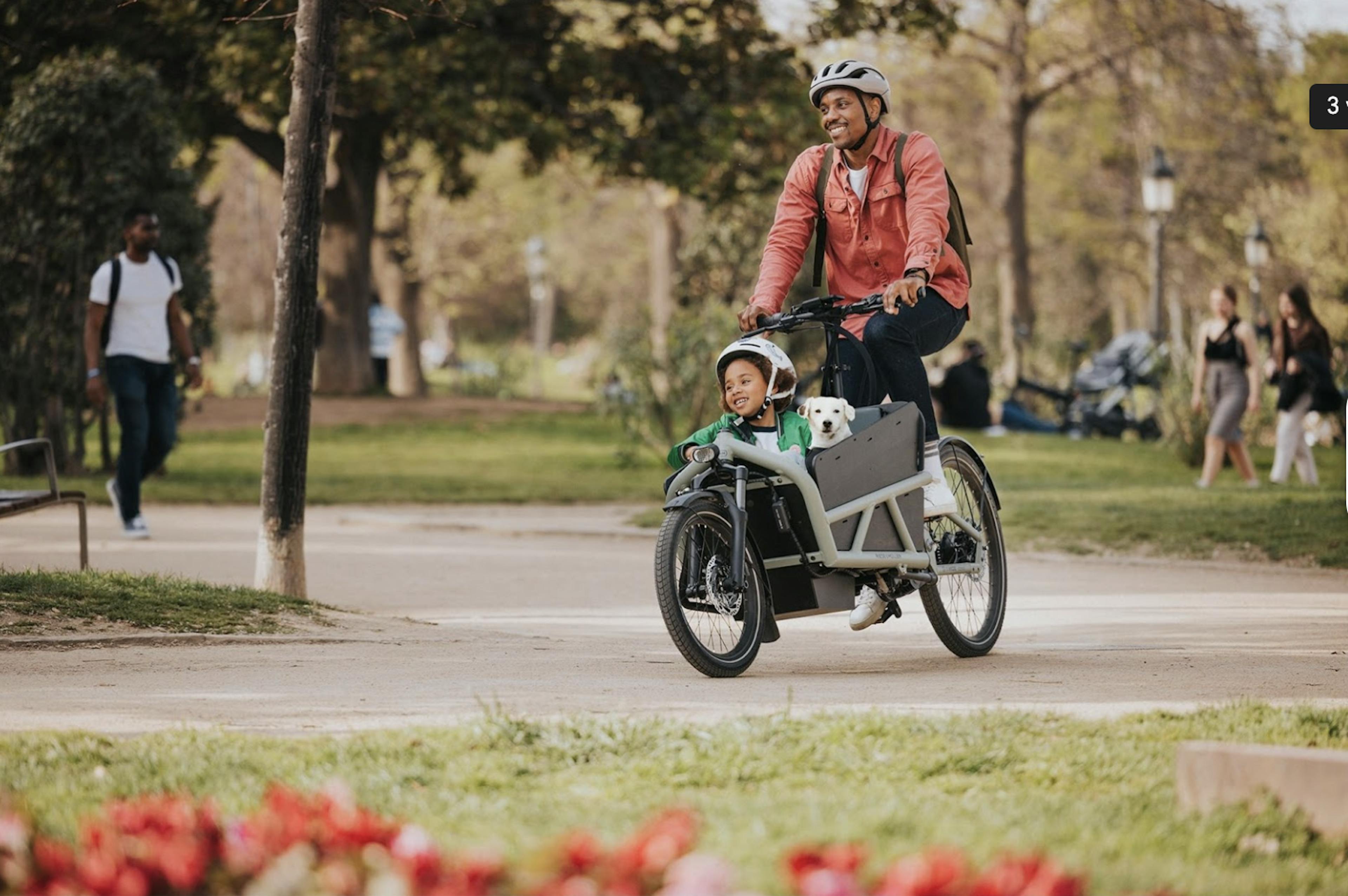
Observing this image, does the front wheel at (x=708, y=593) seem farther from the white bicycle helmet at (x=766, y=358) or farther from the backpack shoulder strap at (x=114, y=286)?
the backpack shoulder strap at (x=114, y=286)

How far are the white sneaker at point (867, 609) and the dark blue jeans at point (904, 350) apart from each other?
0.68m

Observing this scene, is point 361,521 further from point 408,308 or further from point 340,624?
point 408,308

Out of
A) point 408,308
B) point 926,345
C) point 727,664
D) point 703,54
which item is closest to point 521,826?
point 727,664

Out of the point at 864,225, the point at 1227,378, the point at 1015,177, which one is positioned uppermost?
the point at 1015,177

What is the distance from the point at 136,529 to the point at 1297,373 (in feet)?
32.6

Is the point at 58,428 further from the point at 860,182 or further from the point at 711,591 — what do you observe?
the point at 711,591

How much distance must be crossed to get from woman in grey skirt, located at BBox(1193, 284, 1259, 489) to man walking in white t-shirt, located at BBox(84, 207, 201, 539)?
9236 mm

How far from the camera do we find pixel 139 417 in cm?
1258

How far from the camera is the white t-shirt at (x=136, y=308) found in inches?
488

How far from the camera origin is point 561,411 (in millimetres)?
32375

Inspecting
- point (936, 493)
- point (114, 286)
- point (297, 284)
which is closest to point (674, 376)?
point (114, 286)

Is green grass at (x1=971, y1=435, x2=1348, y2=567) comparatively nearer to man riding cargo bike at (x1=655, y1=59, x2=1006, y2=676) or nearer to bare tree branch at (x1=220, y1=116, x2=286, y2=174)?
man riding cargo bike at (x1=655, y1=59, x2=1006, y2=676)

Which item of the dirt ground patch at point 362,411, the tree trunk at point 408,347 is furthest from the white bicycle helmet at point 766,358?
the tree trunk at point 408,347

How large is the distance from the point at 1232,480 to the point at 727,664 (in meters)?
13.3
